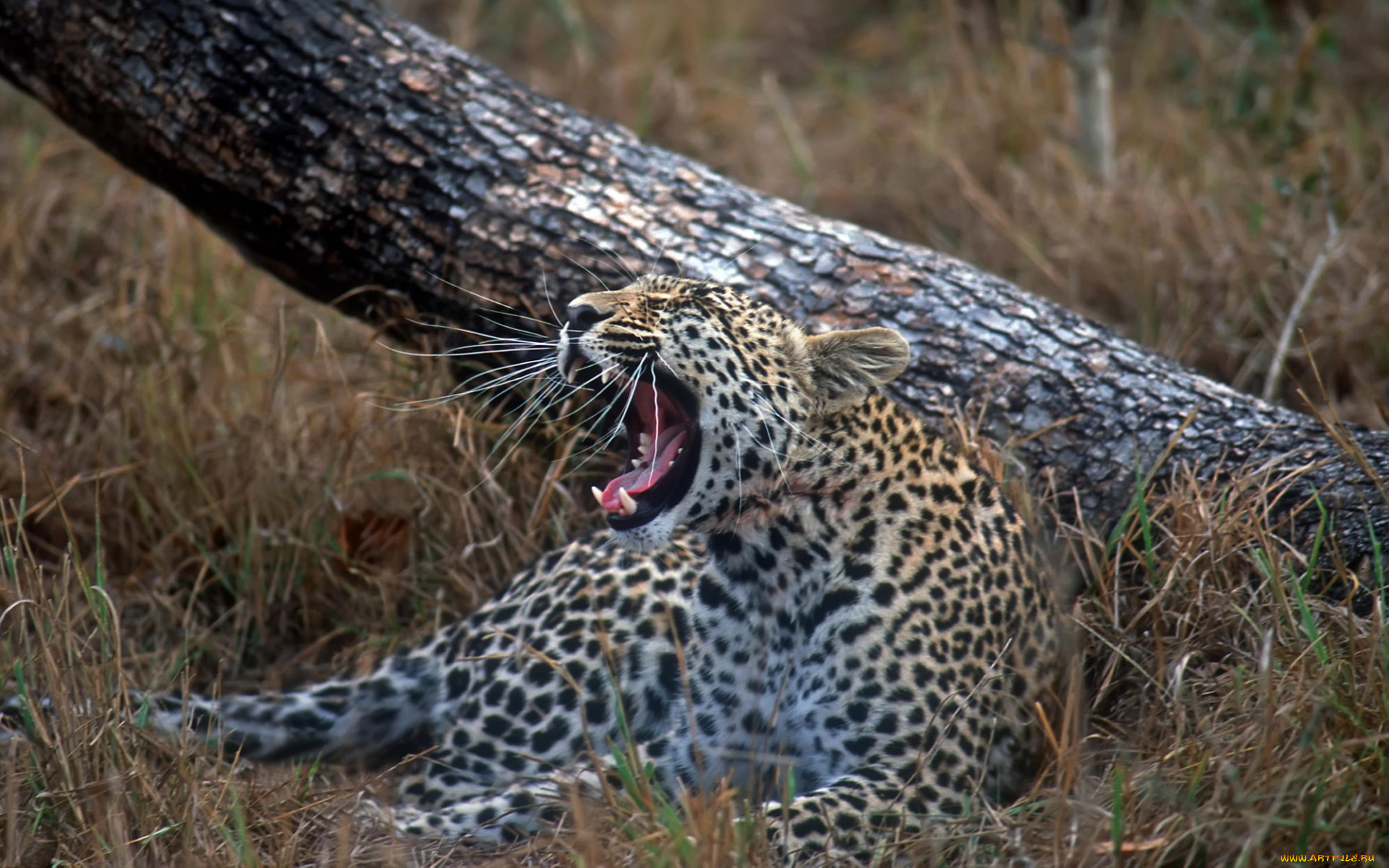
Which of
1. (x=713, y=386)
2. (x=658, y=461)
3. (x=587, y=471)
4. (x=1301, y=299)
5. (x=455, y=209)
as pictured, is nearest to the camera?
(x=713, y=386)

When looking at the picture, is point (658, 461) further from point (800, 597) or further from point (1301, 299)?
point (1301, 299)

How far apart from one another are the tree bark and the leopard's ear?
91 centimetres

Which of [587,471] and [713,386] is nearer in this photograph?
[713,386]

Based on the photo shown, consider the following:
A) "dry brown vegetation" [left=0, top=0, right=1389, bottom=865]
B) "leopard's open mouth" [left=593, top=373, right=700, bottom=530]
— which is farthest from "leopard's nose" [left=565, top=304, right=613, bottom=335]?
"dry brown vegetation" [left=0, top=0, right=1389, bottom=865]

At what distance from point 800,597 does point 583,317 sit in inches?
42.2

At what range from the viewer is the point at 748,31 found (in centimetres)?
1016

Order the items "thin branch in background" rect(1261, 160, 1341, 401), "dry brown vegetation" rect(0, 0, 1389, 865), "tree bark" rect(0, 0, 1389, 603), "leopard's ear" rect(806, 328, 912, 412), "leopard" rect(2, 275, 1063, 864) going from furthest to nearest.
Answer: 1. "thin branch in background" rect(1261, 160, 1341, 401)
2. "tree bark" rect(0, 0, 1389, 603)
3. "leopard's ear" rect(806, 328, 912, 412)
4. "leopard" rect(2, 275, 1063, 864)
5. "dry brown vegetation" rect(0, 0, 1389, 865)

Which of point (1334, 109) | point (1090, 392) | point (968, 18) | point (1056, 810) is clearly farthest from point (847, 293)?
point (968, 18)

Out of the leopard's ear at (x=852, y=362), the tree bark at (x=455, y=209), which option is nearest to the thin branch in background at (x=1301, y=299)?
the tree bark at (x=455, y=209)

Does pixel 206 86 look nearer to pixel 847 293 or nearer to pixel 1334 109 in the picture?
pixel 847 293

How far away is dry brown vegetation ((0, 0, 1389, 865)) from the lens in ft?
10.7

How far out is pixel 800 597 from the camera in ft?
12.9

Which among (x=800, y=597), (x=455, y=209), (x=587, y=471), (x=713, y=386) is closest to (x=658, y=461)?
(x=713, y=386)

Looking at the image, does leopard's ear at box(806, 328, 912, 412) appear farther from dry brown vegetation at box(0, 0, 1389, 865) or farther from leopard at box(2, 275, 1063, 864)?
dry brown vegetation at box(0, 0, 1389, 865)
